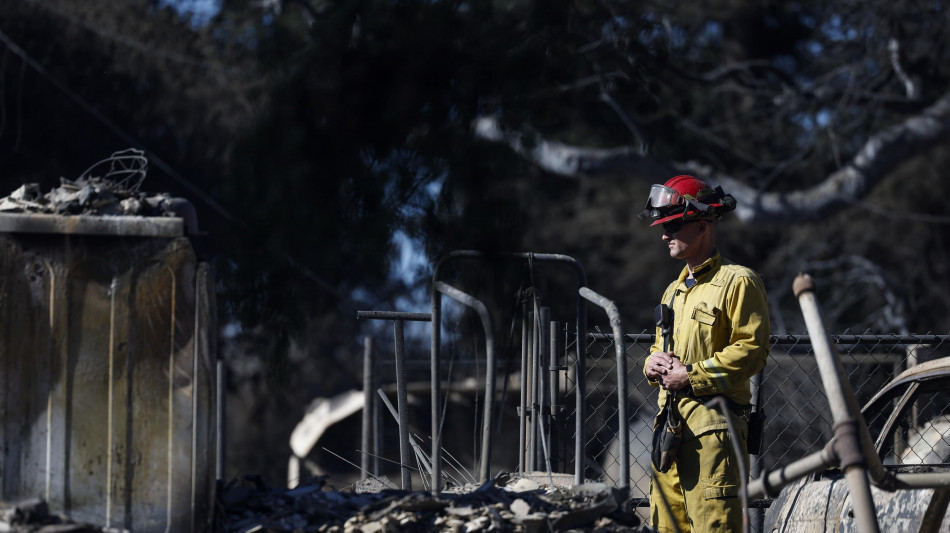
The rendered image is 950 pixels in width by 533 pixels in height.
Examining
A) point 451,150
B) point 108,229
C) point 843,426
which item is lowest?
point 843,426

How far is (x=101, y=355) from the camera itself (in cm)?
320

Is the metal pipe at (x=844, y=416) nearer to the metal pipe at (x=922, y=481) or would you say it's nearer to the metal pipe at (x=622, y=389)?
the metal pipe at (x=922, y=481)

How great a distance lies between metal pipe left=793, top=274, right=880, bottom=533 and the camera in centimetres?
263

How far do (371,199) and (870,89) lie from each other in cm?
825

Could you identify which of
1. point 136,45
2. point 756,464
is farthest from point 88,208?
point 136,45

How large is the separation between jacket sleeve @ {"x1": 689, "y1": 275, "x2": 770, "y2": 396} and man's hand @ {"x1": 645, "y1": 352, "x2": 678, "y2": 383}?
0.37 ft

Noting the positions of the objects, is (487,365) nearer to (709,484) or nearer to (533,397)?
(709,484)

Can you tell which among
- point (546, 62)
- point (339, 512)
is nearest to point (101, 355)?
point (339, 512)

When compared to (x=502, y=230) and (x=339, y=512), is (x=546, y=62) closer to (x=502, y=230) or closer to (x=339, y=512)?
(x=502, y=230)

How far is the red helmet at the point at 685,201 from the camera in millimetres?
4027

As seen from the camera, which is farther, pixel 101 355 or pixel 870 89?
pixel 870 89

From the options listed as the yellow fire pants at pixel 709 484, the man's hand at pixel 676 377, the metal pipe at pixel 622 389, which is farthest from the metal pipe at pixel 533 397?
the metal pipe at pixel 622 389

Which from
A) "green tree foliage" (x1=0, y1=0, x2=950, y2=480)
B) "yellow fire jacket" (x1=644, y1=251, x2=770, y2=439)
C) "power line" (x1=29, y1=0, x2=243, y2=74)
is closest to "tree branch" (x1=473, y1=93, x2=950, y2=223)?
"green tree foliage" (x1=0, y1=0, x2=950, y2=480)

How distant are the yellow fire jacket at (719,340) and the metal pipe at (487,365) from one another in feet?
2.68
